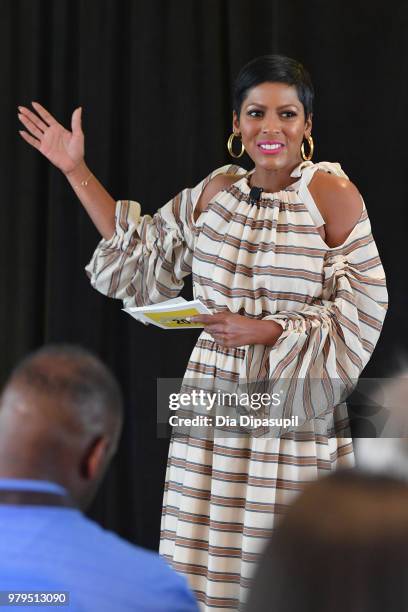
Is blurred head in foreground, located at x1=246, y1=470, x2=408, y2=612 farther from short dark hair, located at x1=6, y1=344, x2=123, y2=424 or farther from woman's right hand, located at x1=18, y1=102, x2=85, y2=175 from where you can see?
woman's right hand, located at x1=18, y1=102, x2=85, y2=175

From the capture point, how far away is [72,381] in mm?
1183

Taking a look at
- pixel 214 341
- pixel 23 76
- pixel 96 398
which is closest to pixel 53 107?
pixel 23 76

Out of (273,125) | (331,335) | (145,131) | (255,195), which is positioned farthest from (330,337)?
(145,131)

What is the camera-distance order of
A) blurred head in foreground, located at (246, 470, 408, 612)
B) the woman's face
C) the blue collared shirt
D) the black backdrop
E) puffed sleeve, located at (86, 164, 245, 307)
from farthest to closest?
1. the black backdrop
2. puffed sleeve, located at (86, 164, 245, 307)
3. the woman's face
4. the blue collared shirt
5. blurred head in foreground, located at (246, 470, 408, 612)

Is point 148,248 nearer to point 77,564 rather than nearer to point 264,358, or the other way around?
point 264,358

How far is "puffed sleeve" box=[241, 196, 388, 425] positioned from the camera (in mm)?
2492

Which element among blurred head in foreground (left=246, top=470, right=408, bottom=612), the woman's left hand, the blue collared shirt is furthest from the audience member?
the woman's left hand

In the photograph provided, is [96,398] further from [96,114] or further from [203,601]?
[96,114]

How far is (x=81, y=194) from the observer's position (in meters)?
2.88

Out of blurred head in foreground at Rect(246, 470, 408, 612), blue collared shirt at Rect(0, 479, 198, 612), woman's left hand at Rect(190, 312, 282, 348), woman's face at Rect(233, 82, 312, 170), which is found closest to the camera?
blurred head in foreground at Rect(246, 470, 408, 612)

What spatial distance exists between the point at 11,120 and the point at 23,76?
17 cm

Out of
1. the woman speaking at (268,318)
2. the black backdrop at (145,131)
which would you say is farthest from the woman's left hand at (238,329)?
the black backdrop at (145,131)

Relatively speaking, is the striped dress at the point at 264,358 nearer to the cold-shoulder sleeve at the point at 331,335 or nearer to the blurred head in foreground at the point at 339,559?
the cold-shoulder sleeve at the point at 331,335

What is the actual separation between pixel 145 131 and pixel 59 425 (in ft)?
7.98
